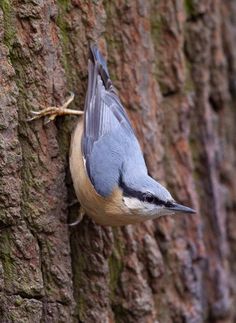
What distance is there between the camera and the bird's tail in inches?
173

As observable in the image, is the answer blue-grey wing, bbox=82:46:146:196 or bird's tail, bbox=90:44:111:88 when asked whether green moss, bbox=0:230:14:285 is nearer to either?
blue-grey wing, bbox=82:46:146:196

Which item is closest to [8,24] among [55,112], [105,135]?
[55,112]

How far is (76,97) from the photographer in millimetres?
4570

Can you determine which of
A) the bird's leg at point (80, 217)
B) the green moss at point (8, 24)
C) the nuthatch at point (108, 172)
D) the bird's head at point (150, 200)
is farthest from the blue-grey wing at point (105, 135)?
the green moss at point (8, 24)

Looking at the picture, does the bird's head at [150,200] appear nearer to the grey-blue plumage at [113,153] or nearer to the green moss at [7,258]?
the grey-blue plumage at [113,153]

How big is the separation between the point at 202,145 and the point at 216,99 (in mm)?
440

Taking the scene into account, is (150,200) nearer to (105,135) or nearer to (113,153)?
(113,153)

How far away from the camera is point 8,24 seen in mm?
4098

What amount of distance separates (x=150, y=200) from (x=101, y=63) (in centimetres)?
79

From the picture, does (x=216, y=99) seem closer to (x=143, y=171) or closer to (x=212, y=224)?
(x=212, y=224)

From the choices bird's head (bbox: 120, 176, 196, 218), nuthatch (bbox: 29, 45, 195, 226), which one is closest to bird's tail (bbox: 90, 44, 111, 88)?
nuthatch (bbox: 29, 45, 195, 226)

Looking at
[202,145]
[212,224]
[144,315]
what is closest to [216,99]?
[202,145]

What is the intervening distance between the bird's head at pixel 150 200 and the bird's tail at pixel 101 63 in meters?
0.61

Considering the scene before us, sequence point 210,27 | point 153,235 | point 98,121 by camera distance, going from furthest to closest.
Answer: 1. point 210,27
2. point 153,235
3. point 98,121
